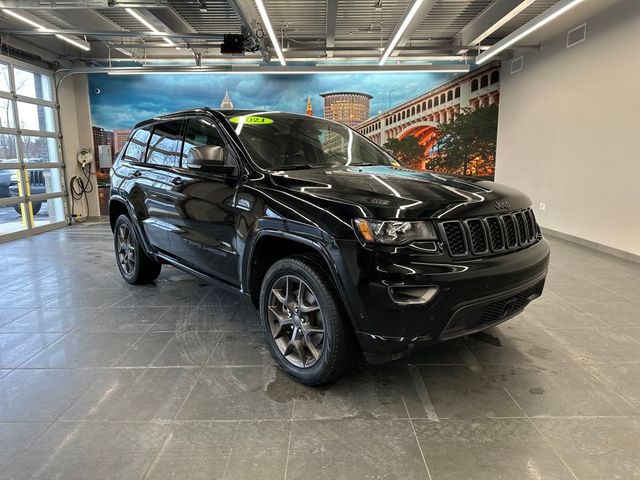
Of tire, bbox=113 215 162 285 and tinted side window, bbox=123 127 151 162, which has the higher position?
tinted side window, bbox=123 127 151 162

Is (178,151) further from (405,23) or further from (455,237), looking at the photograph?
(405,23)

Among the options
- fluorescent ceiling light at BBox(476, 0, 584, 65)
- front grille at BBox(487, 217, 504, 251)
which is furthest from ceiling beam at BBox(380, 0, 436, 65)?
front grille at BBox(487, 217, 504, 251)

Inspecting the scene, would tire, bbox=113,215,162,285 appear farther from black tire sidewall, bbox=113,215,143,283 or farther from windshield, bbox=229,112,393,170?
windshield, bbox=229,112,393,170

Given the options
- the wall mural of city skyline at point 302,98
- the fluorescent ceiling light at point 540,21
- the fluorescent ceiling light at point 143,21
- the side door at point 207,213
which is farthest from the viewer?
the wall mural of city skyline at point 302,98

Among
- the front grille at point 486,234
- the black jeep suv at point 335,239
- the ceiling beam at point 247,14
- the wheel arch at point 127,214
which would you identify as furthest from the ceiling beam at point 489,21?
the wheel arch at point 127,214

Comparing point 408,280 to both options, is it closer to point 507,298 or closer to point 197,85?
point 507,298

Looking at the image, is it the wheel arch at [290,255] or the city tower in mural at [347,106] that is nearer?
the wheel arch at [290,255]

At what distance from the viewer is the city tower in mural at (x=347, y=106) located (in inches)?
419

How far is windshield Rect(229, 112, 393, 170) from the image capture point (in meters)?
3.00

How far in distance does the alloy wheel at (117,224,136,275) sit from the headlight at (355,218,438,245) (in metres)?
3.23

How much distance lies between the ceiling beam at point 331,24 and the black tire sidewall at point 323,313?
5.63 metres

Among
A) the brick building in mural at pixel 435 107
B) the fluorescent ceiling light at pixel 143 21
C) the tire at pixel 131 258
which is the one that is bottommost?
the tire at pixel 131 258

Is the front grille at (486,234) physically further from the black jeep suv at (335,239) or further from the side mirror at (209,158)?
the side mirror at (209,158)

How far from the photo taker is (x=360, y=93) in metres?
10.6
